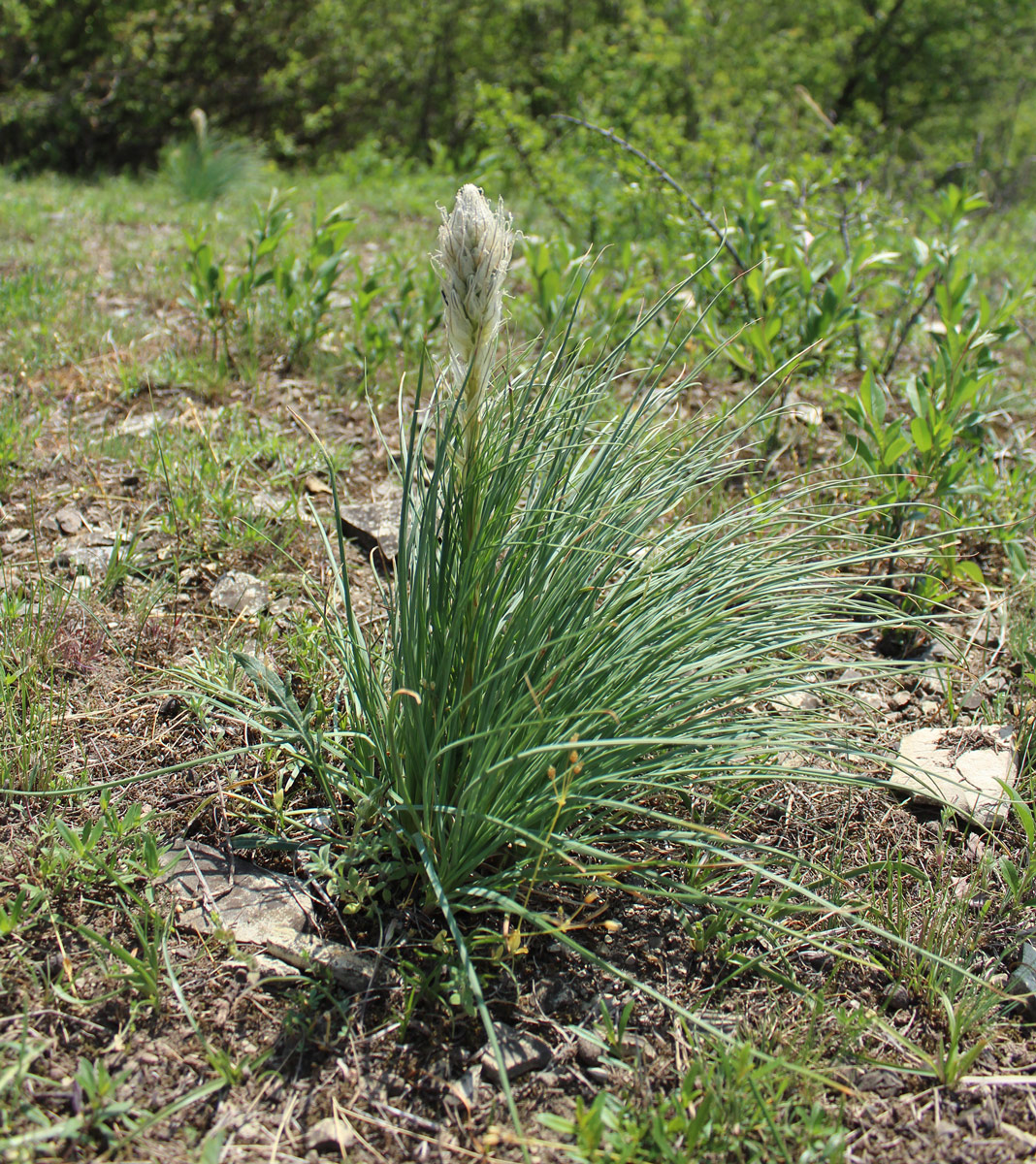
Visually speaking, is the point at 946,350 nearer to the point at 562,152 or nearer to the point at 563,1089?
the point at 563,1089

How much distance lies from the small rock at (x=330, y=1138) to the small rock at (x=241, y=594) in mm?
1451

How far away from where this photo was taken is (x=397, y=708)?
1.87m

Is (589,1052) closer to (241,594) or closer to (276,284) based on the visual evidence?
(241,594)

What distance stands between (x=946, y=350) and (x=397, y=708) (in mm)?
2308

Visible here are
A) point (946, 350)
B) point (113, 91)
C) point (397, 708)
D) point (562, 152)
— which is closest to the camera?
point (397, 708)

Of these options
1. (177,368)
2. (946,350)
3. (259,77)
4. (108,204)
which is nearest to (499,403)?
(946,350)

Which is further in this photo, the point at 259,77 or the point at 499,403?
the point at 259,77

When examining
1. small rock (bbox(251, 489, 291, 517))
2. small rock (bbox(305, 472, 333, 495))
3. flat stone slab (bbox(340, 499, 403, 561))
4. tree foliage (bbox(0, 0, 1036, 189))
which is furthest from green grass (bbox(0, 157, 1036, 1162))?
tree foliage (bbox(0, 0, 1036, 189))

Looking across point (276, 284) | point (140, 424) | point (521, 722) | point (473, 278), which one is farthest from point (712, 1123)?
point (276, 284)

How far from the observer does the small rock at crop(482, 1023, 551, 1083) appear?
161 cm

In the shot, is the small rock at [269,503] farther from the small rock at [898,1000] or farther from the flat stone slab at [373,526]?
the small rock at [898,1000]

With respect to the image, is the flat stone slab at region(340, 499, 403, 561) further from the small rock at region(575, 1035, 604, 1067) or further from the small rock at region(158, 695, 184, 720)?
the small rock at region(575, 1035, 604, 1067)

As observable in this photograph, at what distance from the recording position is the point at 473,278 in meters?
1.46

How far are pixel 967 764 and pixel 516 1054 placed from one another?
140cm
